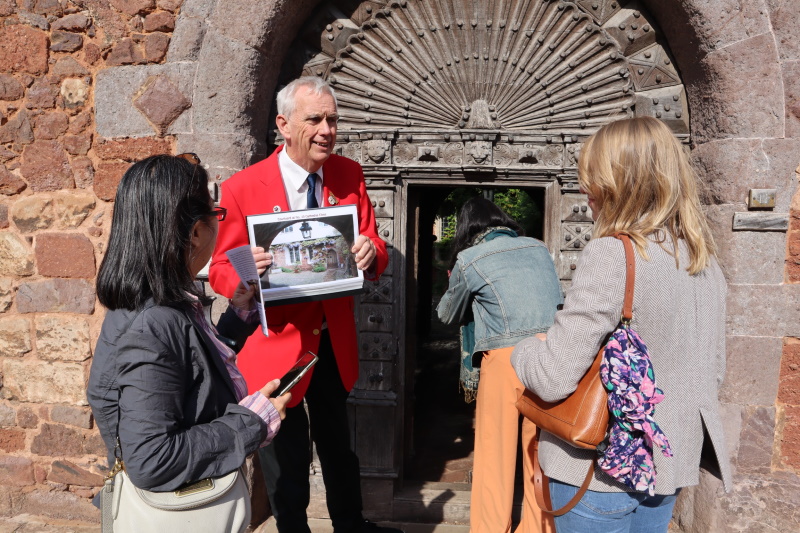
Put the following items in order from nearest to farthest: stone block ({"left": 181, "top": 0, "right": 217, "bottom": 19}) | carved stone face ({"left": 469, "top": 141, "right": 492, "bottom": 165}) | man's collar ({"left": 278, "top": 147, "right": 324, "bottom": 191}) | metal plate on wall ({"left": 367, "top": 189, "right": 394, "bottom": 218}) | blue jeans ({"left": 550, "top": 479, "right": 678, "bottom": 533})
→ blue jeans ({"left": 550, "top": 479, "right": 678, "bottom": 533}) < man's collar ({"left": 278, "top": 147, "right": 324, "bottom": 191}) < stone block ({"left": 181, "top": 0, "right": 217, "bottom": 19}) < carved stone face ({"left": 469, "top": 141, "right": 492, "bottom": 165}) < metal plate on wall ({"left": 367, "top": 189, "right": 394, "bottom": 218})

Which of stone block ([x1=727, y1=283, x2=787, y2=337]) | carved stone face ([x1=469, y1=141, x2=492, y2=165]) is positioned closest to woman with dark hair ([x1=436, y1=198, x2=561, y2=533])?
carved stone face ([x1=469, y1=141, x2=492, y2=165])

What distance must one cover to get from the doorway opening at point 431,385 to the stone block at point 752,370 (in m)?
1.35

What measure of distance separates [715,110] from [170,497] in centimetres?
289

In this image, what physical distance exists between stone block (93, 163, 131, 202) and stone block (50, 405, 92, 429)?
3.81 ft

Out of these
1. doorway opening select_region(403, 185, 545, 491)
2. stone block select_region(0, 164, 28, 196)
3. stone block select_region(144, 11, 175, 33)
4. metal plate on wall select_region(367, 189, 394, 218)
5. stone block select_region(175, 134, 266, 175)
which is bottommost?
doorway opening select_region(403, 185, 545, 491)

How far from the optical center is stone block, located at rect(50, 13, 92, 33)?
2980mm

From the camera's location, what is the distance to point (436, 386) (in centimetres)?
600

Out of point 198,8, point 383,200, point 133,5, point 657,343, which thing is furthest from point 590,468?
point 133,5

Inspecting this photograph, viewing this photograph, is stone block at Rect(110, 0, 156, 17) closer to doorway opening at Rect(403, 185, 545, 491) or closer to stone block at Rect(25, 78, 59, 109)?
stone block at Rect(25, 78, 59, 109)

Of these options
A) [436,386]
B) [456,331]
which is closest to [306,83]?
[436,386]

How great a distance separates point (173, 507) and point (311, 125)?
148cm

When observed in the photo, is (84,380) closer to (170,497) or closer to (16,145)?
(16,145)

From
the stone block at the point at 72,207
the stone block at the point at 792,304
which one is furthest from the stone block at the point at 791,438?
the stone block at the point at 72,207

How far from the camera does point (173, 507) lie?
51.3 inches
